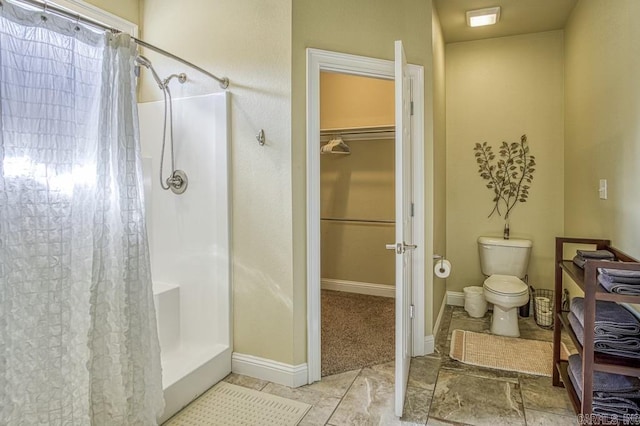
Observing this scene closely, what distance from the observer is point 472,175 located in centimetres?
381

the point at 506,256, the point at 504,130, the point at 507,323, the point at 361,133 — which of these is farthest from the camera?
the point at 361,133

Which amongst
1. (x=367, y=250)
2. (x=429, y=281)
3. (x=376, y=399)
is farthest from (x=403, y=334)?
(x=367, y=250)

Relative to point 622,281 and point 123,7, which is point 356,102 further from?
point 622,281

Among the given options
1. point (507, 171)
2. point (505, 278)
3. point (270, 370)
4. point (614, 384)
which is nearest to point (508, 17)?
point (507, 171)

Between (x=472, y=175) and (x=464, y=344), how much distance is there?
1723 millimetres

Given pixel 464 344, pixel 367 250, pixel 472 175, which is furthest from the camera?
pixel 367 250

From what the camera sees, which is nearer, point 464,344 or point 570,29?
point 464,344

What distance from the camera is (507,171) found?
3703mm

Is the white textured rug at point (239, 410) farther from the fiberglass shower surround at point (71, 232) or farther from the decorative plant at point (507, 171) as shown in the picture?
the decorative plant at point (507, 171)

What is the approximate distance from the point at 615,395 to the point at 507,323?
1.45 metres

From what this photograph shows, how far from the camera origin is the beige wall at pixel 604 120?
2002 mm

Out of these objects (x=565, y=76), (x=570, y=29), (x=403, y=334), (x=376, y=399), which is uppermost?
(x=570, y=29)

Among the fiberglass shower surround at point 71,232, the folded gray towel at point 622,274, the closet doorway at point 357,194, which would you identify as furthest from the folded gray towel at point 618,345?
the closet doorway at point 357,194

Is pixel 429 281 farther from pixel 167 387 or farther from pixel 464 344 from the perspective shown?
pixel 167 387
